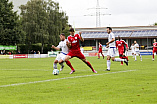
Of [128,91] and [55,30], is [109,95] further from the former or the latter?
[55,30]

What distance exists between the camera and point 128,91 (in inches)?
373

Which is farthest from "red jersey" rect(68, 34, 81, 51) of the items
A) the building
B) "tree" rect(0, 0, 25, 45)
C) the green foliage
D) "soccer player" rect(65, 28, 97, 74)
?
the building

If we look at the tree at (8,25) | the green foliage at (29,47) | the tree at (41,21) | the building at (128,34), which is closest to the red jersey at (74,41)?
the tree at (8,25)

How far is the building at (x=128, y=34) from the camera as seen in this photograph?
326 ft

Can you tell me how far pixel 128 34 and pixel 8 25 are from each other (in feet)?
123

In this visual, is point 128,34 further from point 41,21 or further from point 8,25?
point 8,25

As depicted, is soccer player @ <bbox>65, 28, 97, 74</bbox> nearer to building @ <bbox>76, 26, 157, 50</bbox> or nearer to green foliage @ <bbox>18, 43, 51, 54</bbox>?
green foliage @ <bbox>18, 43, 51, 54</bbox>

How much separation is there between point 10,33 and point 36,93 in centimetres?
6830

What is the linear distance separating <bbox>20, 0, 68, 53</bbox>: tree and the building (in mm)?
14359

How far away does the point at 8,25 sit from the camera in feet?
251

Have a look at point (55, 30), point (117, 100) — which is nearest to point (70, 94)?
point (117, 100)

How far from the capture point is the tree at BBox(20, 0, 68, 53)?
8862 centimetres

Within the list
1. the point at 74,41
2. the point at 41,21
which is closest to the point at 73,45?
the point at 74,41

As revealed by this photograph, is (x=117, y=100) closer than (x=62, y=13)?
Yes
